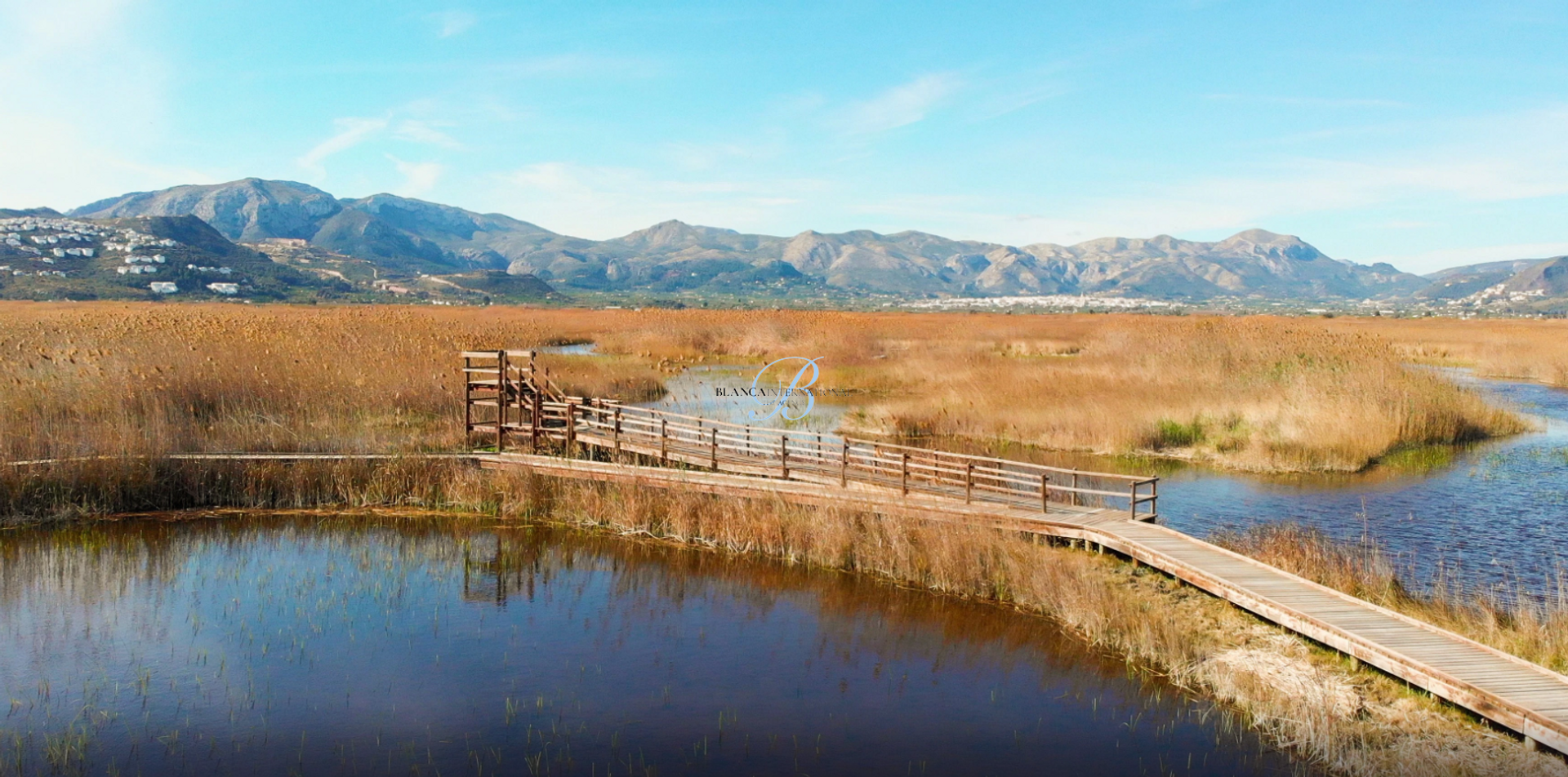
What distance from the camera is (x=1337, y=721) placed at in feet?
36.5

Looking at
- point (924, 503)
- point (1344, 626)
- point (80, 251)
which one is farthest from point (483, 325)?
point (80, 251)

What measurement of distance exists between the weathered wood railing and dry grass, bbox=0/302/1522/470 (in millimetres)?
2193

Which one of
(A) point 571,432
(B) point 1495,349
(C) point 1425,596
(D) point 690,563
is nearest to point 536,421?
(A) point 571,432

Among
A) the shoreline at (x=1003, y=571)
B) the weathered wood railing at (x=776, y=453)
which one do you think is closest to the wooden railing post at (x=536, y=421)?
the weathered wood railing at (x=776, y=453)

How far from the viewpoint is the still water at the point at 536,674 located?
11.0 meters

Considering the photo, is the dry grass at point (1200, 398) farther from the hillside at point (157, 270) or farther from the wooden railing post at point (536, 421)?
the hillside at point (157, 270)

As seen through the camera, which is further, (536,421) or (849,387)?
(849,387)

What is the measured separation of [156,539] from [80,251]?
143 m

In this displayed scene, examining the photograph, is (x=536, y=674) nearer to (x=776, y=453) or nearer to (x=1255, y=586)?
(x=776, y=453)

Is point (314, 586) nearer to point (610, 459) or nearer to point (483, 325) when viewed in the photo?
point (610, 459)

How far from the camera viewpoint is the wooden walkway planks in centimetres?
1042

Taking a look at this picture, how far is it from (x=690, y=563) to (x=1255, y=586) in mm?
9294

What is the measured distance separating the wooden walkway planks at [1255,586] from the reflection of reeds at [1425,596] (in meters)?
0.84

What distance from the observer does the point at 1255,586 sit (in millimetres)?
14172
